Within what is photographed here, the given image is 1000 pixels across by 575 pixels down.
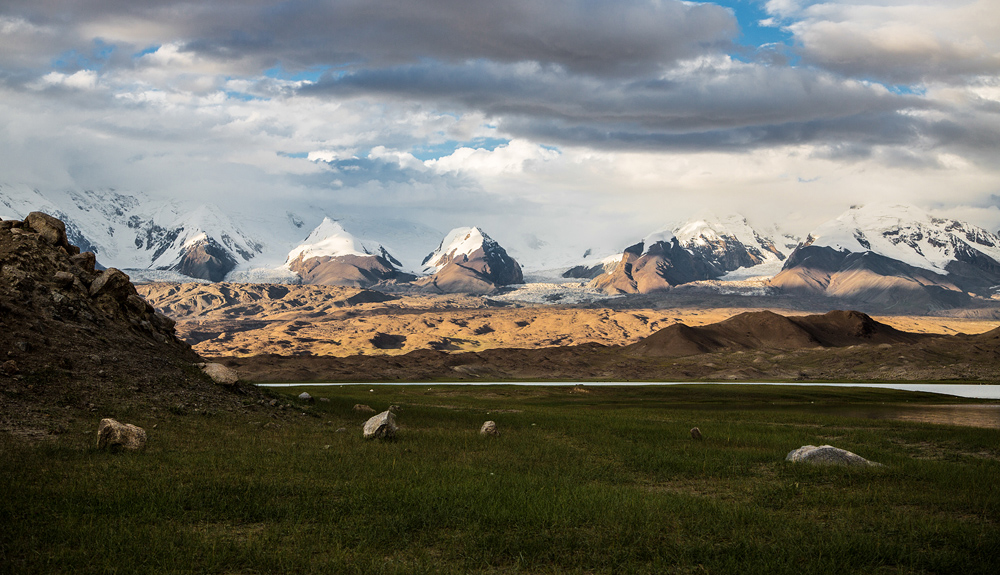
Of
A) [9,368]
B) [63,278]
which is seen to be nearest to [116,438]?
[9,368]

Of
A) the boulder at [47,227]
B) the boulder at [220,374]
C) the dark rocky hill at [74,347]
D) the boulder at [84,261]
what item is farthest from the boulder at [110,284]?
the boulder at [220,374]

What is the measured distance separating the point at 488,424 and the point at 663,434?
848 centimetres

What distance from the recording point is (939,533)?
14.9 metres

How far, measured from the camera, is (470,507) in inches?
643

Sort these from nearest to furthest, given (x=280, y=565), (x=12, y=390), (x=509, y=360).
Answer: (x=280, y=565) < (x=12, y=390) < (x=509, y=360)

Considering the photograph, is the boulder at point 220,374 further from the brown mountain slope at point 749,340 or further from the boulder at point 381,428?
the brown mountain slope at point 749,340

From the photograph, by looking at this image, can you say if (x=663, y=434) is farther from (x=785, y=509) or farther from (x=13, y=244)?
(x=13, y=244)

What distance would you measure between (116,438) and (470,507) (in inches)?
484

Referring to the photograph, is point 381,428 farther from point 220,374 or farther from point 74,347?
point 74,347

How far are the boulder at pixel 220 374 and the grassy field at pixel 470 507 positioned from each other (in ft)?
24.4

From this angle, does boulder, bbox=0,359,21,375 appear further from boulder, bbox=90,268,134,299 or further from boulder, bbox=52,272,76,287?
boulder, bbox=90,268,134,299

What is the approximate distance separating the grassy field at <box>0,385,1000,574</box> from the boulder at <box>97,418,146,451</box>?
440mm

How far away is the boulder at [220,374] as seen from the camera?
36750mm

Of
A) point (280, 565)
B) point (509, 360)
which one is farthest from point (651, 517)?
point (509, 360)
